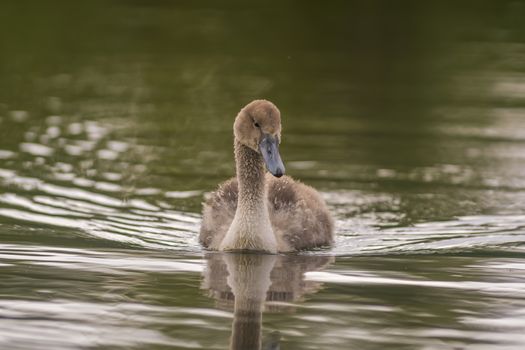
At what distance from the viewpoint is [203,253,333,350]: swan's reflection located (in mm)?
8805

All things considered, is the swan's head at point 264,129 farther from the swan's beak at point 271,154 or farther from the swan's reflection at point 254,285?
the swan's reflection at point 254,285

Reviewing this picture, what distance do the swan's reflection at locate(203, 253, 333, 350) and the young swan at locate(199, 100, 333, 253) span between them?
0.29 metres

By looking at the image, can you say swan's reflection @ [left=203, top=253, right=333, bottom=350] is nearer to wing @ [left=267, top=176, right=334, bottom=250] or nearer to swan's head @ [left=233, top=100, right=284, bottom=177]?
wing @ [left=267, top=176, right=334, bottom=250]

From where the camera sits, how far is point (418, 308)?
9.60 meters

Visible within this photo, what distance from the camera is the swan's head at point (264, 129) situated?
12.1 meters

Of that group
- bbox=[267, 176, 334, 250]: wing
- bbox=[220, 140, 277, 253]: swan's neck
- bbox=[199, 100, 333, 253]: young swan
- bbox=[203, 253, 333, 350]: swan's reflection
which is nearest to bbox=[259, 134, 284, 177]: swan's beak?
bbox=[199, 100, 333, 253]: young swan

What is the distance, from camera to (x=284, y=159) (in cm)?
1659

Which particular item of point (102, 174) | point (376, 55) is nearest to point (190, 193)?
point (102, 174)

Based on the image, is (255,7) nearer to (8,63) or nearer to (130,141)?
(8,63)

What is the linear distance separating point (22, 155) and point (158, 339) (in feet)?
27.2

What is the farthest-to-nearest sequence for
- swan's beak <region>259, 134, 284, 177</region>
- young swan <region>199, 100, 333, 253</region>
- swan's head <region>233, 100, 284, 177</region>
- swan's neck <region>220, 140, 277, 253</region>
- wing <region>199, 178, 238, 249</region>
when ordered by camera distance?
wing <region>199, 178, 238, 249</region>
swan's neck <region>220, 140, 277, 253</region>
young swan <region>199, 100, 333, 253</region>
swan's head <region>233, 100, 284, 177</region>
swan's beak <region>259, 134, 284, 177</region>

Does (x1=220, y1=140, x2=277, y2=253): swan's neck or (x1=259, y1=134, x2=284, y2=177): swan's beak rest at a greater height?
(x1=259, y1=134, x2=284, y2=177): swan's beak

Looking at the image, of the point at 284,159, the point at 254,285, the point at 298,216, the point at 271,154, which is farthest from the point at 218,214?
the point at 284,159

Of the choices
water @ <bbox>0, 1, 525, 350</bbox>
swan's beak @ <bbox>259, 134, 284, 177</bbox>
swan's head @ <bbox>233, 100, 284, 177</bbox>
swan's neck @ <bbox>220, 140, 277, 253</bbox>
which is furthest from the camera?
swan's neck @ <bbox>220, 140, 277, 253</bbox>
